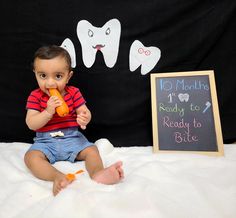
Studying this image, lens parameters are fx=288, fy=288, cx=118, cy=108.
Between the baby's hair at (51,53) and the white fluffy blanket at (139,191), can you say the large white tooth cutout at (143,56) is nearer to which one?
the baby's hair at (51,53)

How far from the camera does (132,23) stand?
4.33ft

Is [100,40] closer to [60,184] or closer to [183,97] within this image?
[183,97]

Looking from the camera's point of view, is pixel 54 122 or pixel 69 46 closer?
pixel 54 122

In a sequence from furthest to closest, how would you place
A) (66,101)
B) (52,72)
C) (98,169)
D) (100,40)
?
(100,40)
(66,101)
(52,72)
(98,169)

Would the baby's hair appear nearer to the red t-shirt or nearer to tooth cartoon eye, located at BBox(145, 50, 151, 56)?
the red t-shirt

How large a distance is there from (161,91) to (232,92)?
33 centimetres

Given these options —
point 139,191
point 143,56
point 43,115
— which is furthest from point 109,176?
point 143,56

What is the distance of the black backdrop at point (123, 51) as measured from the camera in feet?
4.27

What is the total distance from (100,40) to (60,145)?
518mm

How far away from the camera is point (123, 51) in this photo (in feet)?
4.41

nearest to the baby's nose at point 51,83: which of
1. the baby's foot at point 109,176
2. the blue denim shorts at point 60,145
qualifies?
the blue denim shorts at point 60,145

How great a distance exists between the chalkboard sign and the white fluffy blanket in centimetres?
10

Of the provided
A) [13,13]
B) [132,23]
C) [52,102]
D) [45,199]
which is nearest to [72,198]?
[45,199]

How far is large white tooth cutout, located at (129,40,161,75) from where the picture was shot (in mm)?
1337
